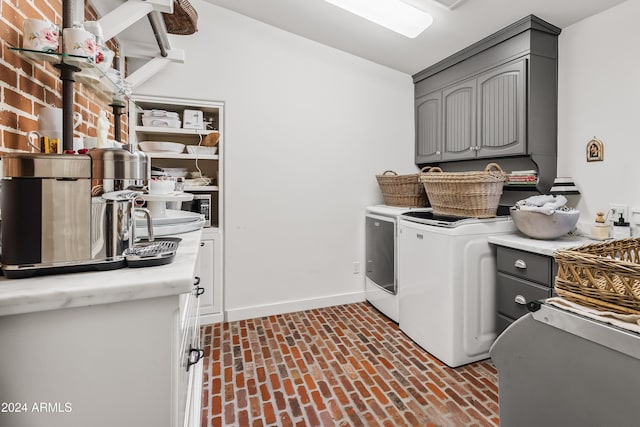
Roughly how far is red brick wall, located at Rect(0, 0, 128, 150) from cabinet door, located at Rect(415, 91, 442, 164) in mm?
2875

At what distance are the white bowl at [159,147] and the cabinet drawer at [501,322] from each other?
2756mm

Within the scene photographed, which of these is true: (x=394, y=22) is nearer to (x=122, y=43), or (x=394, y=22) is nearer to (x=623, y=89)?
(x=623, y=89)

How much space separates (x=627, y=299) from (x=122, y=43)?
3.04 meters

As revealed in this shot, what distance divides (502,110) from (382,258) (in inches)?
60.3

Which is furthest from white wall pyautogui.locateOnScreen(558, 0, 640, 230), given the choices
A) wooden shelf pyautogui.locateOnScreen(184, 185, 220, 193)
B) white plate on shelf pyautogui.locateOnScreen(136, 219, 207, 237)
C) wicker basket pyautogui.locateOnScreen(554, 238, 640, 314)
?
wooden shelf pyautogui.locateOnScreen(184, 185, 220, 193)

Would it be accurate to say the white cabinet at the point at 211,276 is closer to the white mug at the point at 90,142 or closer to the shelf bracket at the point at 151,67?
the shelf bracket at the point at 151,67

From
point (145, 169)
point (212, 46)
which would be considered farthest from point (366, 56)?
point (145, 169)

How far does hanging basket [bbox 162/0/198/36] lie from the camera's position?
200 centimetres

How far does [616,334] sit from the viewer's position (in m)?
0.62

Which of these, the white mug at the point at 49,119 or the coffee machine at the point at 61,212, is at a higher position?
the white mug at the point at 49,119

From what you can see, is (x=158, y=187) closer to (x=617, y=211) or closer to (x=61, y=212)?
(x=61, y=212)

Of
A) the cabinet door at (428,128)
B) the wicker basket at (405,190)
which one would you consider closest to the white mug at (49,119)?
the wicker basket at (405,190)

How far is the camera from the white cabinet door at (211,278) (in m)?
2.78

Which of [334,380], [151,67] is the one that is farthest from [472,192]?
[151,67]
